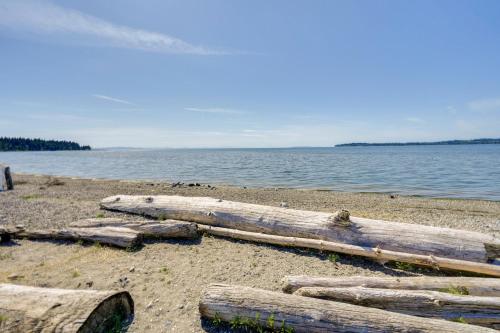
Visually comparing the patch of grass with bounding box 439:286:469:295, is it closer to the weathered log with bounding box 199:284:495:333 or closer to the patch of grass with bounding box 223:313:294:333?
the weathered log with bounding box 199:284:495:333

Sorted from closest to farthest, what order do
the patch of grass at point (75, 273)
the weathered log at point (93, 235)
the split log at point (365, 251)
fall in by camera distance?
the patch of grass at point (75, 273) → the split log at point (365, 251) → the weathered log at point (93, 235)

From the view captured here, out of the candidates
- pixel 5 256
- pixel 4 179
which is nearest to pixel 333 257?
pixel 5 256

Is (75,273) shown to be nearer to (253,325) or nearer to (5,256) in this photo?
(5,256)

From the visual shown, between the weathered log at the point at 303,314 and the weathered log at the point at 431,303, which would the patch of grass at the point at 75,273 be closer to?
the weathered log at the point at 303,314

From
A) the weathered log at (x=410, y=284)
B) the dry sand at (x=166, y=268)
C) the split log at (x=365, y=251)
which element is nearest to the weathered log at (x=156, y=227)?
the dry sand at (x=166, y=268)

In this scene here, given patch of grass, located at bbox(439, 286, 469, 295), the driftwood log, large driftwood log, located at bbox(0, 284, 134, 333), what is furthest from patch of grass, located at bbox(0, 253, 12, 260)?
the driftwood log

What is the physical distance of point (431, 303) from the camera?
4.18 m

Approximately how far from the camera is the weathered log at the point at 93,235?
720cm

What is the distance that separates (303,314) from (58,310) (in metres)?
3.22

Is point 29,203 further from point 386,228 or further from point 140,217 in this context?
point 386,228

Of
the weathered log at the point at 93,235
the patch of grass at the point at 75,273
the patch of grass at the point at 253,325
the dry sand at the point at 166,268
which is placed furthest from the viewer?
the weathered log at the point at 93,235

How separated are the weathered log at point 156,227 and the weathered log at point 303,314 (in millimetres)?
3718

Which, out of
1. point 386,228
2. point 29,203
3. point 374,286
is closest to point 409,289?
point 374,286

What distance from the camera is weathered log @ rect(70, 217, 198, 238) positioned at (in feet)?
26.0
